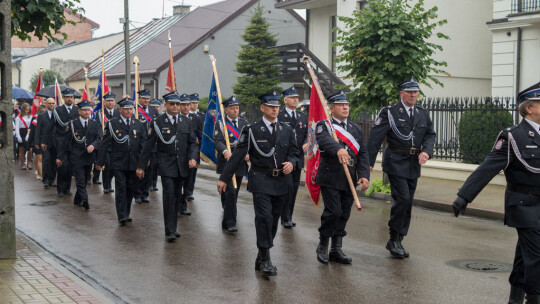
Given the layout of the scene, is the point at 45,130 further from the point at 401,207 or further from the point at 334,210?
the point at 401,207

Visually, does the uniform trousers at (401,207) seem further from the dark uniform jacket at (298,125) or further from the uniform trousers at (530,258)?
the dark uniform jacket at (298,125)

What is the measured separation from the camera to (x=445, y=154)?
17.2 metres

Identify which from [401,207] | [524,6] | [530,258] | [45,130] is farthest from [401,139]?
[524,6]

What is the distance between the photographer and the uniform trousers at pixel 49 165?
52.5ft

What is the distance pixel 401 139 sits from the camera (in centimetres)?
842

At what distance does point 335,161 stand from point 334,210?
578mm

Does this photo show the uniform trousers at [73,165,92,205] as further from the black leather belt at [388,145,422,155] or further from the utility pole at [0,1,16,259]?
the black leather belt at [388,145,422,155]

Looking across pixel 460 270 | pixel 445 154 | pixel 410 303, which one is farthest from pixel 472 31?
pixel 410 303

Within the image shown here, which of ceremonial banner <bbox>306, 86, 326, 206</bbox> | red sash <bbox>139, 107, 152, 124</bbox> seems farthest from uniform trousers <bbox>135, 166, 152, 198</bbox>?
ceremonial banner <bbox>306, 86, 326, 206</bbox>

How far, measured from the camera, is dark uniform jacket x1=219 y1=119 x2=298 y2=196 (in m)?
7.71

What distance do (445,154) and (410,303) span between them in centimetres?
1136

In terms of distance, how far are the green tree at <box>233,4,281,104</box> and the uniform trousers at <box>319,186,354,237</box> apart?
73.8 ft

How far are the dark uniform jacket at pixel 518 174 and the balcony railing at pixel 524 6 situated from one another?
1459cm

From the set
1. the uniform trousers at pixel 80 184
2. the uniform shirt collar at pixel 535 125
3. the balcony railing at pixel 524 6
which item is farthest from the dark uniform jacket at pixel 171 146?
the balcony railing at pixel 524 6
